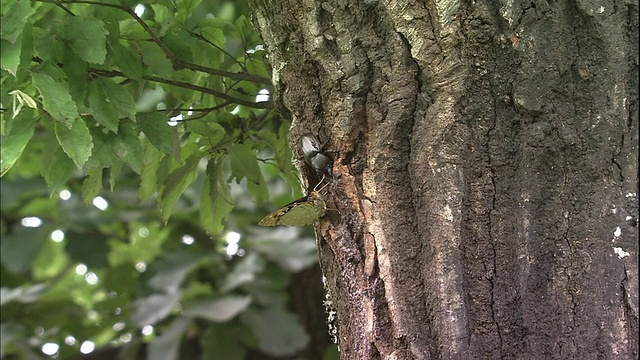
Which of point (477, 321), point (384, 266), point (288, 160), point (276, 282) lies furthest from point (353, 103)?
point (276, 282)

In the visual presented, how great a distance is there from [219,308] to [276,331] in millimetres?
235

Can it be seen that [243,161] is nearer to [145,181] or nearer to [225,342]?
[145,181]

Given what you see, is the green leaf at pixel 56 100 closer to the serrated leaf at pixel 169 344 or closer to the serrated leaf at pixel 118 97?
the serrated leaf at pixel 118 97

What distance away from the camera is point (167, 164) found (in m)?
1.67

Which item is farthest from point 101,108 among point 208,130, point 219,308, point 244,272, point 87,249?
point 87,249

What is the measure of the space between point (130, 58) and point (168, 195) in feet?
1.08

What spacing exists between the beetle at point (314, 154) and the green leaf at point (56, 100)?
1.28ft

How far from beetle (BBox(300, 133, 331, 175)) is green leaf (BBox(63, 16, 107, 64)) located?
0.39 m

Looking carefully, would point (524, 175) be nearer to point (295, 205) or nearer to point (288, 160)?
point (295, 205)

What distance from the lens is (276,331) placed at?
2844mm

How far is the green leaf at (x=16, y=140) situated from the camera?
125 cm


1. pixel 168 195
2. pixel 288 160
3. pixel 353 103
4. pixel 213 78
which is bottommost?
pixel 168 195

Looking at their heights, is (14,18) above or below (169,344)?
above

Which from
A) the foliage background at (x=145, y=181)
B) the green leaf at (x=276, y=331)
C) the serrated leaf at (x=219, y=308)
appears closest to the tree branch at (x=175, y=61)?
the foliage background at (x=145, y=181)
